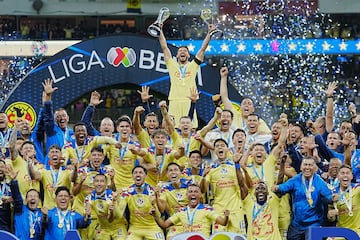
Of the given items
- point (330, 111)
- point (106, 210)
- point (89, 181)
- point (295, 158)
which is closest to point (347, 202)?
point (295, 158)

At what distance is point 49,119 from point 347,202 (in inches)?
133

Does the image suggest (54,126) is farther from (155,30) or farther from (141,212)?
(155,30)

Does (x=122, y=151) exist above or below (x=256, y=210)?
above

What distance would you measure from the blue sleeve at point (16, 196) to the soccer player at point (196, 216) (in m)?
1.51

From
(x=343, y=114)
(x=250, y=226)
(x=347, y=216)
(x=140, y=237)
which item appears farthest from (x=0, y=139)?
(x=343, y=114)

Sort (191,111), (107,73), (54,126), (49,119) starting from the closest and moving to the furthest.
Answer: (49,119) → (54,126) → (191,111) → (107,73)

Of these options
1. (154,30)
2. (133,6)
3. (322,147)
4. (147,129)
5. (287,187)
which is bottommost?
(287,187)

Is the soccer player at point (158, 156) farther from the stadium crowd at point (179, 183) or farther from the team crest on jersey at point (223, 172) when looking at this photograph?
the team crest on jersey at point (223, 172)

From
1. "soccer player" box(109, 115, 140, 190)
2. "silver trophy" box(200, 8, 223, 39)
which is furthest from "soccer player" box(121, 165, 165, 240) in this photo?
"silver trophy" box(200, 8, 223, 39)

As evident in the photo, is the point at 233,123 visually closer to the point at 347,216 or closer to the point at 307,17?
the point at 347,216

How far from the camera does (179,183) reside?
11.6 m

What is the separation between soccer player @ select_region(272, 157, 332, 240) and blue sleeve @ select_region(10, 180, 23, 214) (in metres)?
2.53

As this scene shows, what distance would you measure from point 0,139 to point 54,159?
121 cm

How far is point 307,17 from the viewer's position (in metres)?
31.9
